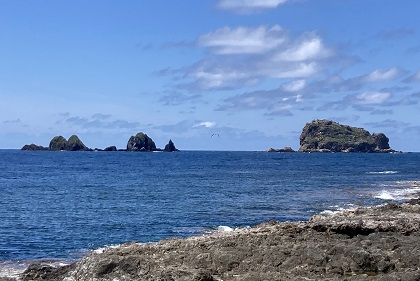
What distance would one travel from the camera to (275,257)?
20.4 meters

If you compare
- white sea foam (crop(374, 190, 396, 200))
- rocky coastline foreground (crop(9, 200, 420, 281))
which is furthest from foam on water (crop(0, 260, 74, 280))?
white sea foam (crop(374, 190, 396, 200))

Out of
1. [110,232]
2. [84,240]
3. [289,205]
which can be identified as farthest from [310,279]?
[289,205]

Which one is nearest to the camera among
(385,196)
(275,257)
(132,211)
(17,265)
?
(275,257)

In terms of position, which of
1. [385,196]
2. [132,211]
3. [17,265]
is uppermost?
[385,196]

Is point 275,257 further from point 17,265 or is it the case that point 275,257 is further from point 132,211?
point 132,211

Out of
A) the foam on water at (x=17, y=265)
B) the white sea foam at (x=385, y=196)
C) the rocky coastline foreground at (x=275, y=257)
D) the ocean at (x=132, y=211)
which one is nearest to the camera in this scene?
the rocky coastline foreground at (x=275, y=257)

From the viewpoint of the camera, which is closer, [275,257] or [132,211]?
[275,257]

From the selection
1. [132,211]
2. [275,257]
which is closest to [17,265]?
[275,257]

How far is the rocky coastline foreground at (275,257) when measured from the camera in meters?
19.0

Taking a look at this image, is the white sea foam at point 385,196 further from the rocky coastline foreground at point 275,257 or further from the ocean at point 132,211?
the rocky coastline foreground at point 275,257

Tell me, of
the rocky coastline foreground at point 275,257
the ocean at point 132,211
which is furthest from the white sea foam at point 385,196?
the rocky coastline foreground at point 275,257

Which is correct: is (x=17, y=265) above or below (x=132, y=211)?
below

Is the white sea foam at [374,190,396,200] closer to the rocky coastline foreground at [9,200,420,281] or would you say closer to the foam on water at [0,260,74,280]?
the rocky coastline foreground at [9,200,420,281]

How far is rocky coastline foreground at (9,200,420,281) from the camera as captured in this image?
19.0 meters
